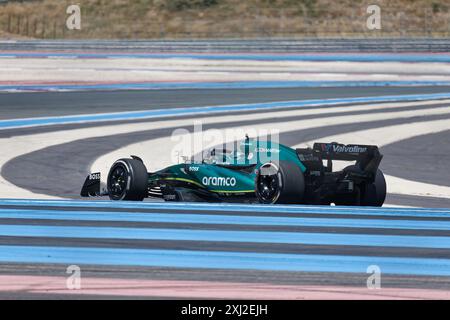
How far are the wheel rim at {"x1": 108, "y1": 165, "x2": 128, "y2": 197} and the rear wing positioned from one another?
2.01 m

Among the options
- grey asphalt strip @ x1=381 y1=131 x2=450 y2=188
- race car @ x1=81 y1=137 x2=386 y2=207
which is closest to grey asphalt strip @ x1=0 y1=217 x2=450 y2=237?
race car @ x1=81 y1=137 x2=386 y2=207

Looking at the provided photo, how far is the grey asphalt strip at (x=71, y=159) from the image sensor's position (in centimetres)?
1384

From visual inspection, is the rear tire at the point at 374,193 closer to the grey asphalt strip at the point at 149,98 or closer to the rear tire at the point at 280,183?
the rear tire at the point at 280,183

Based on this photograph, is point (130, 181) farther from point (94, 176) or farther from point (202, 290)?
point (202, 290)

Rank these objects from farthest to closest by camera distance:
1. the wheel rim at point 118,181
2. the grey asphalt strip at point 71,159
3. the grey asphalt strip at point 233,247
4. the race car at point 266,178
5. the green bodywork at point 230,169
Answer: the grey asphalt strip at point 71,159, the wheel rim at point 118,181, the green bodywork at point 230,169, the race car at point 266,178, the grey asphalt strip at point 233,247

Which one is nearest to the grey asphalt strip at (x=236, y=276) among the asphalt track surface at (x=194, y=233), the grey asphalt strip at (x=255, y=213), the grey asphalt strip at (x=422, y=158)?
the asphalt track surface at (x=194, y=233)

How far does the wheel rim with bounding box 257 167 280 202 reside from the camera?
1133 cm

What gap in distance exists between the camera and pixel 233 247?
353 inches

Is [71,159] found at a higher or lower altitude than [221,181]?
higher

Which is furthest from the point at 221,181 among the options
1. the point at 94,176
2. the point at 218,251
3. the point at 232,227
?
the point at 218,251

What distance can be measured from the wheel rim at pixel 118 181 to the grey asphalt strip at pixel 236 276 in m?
4.04

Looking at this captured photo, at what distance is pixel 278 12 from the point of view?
198 feet

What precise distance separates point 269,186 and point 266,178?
104mm
